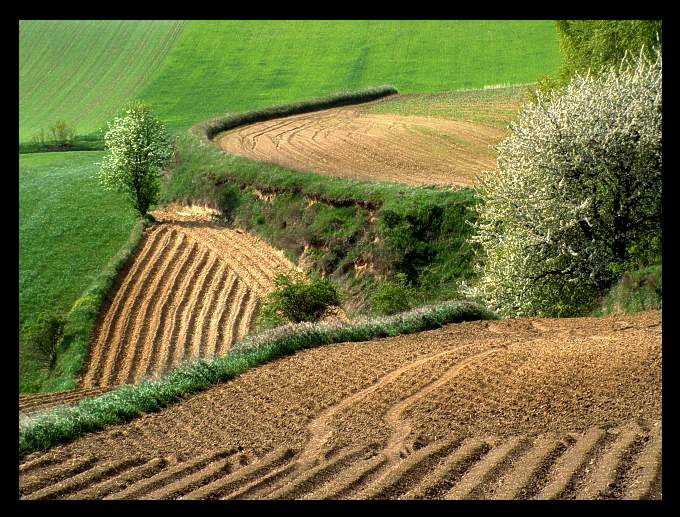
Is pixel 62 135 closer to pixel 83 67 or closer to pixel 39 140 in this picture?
pixel 39 140

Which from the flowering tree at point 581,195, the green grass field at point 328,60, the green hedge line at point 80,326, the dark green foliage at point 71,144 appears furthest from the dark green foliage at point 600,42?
the dark green foliage at point 71,144

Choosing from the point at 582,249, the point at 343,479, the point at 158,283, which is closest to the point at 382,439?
the point at 343,479

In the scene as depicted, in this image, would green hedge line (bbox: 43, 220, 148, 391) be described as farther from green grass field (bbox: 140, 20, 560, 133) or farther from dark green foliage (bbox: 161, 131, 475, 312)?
green grass field (bbox: 140, 20, 560, 133)

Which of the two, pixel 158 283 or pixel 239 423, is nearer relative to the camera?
pixel 239 423

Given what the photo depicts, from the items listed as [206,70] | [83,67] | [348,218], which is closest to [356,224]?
[348,218]

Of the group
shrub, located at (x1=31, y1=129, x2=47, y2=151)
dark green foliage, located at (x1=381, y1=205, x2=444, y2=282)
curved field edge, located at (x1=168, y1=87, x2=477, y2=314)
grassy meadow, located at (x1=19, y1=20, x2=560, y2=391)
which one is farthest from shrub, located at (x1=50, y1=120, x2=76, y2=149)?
dark green foliage, located at (x1=381, y1=205, x2=444, y2=282)

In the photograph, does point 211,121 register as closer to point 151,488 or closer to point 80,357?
point 80,357
